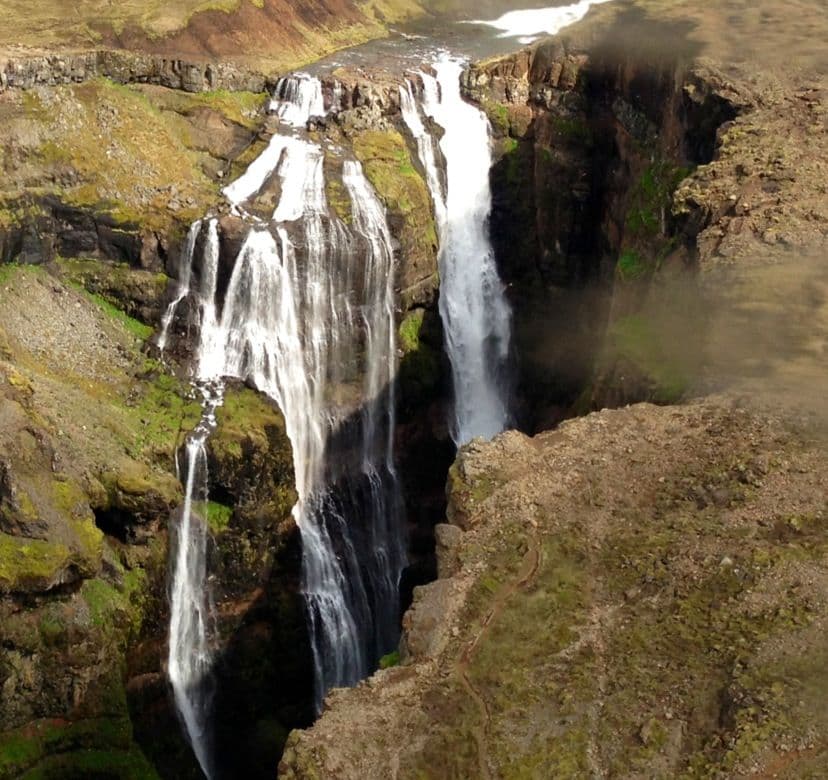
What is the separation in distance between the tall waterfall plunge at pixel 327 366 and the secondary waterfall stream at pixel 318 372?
44 millimetres

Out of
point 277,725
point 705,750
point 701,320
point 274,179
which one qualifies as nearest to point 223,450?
point 277,725

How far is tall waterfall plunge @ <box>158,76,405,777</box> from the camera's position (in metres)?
32.8

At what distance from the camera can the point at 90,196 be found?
33.2 metres

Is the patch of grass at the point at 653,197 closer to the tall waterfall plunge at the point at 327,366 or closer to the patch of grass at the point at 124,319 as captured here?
the tall waterfall plunge at the point at 327,366

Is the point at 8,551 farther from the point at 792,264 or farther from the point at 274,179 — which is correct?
the point at 792,264

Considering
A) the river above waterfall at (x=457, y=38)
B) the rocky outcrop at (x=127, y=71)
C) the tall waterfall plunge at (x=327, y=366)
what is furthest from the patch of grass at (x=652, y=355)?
the river above waterfall at (x=457, y=38)

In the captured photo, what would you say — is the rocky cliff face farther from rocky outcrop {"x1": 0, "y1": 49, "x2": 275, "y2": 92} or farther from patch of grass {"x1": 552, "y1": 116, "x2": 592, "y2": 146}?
patch of grass {"x1": 552, "y1": 116, "x2": 592, "y2": 146}

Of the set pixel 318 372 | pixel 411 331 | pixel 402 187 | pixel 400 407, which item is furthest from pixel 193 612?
pixel 402 187

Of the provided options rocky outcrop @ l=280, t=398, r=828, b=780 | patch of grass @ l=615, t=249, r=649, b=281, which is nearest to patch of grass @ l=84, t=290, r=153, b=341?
patch of grass @ l=615, t=249, r=649, b=281

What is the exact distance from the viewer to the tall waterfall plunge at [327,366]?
107ft

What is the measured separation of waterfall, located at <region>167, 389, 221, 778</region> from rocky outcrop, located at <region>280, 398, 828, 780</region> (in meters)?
12.0

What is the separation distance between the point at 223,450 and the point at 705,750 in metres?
19.0

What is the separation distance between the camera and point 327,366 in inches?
1344

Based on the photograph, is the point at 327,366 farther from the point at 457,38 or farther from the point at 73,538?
the point at 457,38
